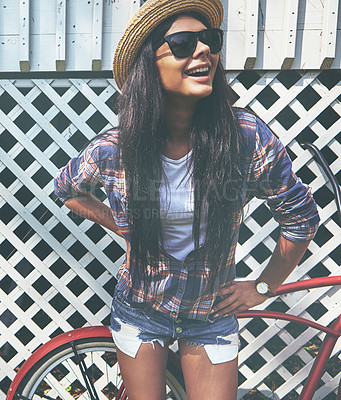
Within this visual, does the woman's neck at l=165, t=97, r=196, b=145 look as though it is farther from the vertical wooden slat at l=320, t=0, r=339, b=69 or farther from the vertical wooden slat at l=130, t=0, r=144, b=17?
the vertical wooden slat at l=320, t=0, r=339, b=69

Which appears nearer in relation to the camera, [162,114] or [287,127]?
[162,114]

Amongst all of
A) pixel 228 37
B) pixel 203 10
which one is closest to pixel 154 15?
pixel 203 10

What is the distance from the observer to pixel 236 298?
1.61 metres

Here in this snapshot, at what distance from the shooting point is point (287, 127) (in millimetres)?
2229

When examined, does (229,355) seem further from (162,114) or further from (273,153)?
(162,114)

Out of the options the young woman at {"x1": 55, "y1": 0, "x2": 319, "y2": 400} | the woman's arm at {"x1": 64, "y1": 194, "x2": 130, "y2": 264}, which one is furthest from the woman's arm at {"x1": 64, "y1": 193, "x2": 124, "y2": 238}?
the young woman at {"x1": 55, "y1": 0, "x2": 319, "y2": 400}

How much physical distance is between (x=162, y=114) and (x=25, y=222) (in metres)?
1.15

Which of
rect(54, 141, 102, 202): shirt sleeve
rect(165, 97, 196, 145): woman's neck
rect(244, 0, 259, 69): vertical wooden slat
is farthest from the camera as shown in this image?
rect(244, 0, 259, 69): vertical wooden slat

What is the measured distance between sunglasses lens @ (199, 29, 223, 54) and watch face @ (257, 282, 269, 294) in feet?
2.60

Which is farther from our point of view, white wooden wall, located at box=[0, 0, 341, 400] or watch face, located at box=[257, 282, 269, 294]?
white wooden wall, located at box=[0, 0, 341, 400]

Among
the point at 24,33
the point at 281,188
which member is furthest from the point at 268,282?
the point at 24,33

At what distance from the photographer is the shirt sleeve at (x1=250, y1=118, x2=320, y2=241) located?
1.43 meters

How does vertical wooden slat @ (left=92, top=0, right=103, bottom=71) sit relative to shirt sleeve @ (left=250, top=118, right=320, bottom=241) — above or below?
above

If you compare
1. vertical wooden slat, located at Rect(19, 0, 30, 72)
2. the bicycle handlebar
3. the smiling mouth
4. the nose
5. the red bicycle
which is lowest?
the red bicycle
